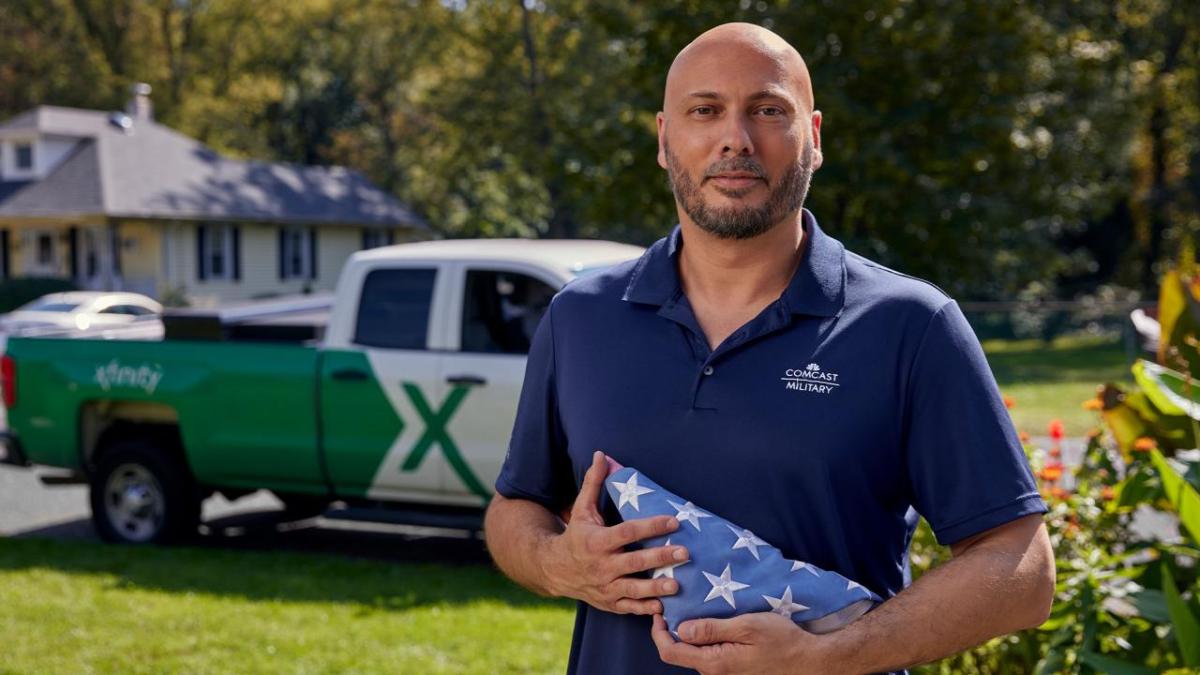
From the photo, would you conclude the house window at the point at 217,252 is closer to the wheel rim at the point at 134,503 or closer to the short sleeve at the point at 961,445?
the wheel rim at the point at 134,503

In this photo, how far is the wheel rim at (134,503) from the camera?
905cm

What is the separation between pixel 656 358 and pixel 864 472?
1.30 feet

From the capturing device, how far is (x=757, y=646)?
6.66 feet

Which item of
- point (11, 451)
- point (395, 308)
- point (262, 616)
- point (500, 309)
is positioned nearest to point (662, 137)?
point (262, 616)

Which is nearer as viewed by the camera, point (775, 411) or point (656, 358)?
point (775, 411)

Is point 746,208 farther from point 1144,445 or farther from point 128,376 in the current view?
point 128,376

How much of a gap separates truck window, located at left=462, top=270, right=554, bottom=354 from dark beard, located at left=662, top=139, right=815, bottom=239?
576 cm

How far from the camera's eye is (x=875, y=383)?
84.0 inches

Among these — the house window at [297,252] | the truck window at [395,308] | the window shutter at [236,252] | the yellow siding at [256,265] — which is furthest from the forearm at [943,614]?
the house window at [297,252]

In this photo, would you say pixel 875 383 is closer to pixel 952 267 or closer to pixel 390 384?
pixel 390 384

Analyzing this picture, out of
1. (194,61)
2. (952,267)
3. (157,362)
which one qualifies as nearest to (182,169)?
(194,61)

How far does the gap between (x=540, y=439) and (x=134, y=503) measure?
7.32m

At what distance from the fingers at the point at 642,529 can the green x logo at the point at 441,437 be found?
19.0 ft

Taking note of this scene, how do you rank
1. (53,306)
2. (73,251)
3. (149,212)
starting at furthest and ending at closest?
1. (73,251)
2. (149,212)
3. (53,306)
